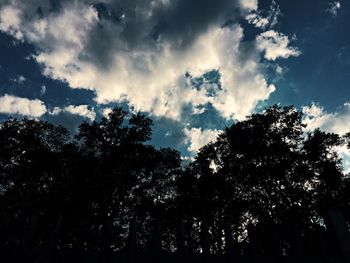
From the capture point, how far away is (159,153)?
3512 centimetres

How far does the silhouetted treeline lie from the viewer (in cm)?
2742

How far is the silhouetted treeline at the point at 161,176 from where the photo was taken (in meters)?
27.4

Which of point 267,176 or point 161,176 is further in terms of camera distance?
point 161,176

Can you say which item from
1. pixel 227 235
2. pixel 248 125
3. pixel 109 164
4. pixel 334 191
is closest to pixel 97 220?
pixel 109 164

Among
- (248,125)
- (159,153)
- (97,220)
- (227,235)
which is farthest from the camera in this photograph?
(159,153)

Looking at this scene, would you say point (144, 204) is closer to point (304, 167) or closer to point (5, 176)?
point (5, 176)

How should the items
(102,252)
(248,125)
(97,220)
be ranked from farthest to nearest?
(248,125), (97,220), (102,252)

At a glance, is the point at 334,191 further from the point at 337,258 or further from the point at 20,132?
the point at 20,132

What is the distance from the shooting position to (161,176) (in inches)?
1421

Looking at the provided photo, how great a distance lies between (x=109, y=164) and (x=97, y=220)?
6223mm

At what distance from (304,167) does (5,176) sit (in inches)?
1289

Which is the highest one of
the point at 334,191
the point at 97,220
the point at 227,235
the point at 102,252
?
the point at 334,191

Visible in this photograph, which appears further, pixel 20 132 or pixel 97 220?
pixel 20 132

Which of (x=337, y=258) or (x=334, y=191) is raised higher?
(x=334, y=191)
